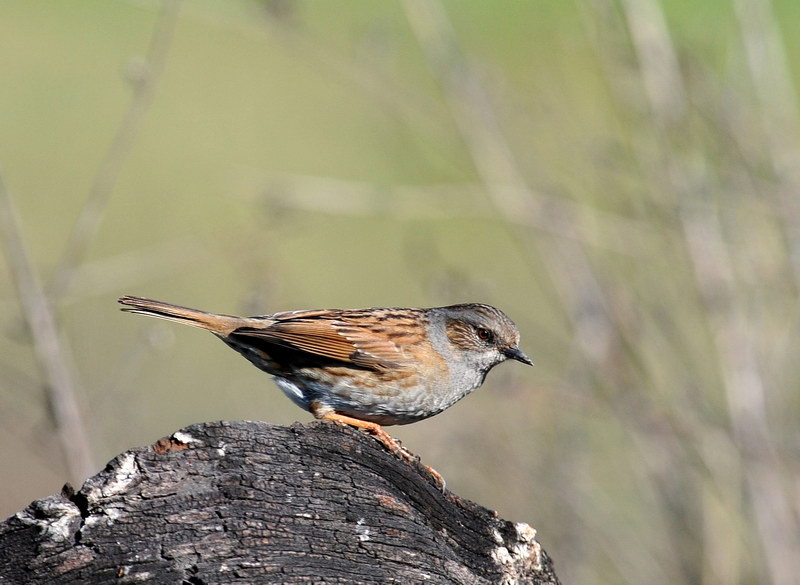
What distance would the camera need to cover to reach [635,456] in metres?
7.85

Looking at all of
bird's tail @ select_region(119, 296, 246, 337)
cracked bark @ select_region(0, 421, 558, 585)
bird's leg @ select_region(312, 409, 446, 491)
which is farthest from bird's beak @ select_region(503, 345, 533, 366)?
cracked bark @ select_region(0, 421, 558, 585)

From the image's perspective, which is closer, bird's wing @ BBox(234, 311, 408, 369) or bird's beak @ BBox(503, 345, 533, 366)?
bird's wing @ BBox(234, 311, 408, 369)

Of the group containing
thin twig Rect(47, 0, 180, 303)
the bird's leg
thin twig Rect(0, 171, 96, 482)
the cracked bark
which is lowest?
the cracked bark

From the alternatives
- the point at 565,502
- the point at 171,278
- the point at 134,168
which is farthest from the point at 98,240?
the point at 565,502

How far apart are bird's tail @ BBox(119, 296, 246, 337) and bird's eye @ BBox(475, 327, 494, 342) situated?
1243 mm

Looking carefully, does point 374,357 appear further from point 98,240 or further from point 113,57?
point 113,57

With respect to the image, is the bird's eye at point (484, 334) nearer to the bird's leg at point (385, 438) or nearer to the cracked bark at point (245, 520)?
the bird's leg at point (385, 438)

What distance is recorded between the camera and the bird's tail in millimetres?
5707

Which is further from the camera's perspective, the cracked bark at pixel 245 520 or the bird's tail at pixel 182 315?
the bird's tail at pixel 182 315

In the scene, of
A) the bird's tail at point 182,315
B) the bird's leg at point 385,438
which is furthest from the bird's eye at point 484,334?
the bird's tail at point 182,315

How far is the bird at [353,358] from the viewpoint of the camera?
19.6ft

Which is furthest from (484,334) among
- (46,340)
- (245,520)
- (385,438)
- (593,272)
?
(245,520)

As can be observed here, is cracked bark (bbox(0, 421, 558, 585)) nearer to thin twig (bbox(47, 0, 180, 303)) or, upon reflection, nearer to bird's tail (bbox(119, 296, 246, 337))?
bird's tail (bbox(119, 296, 246, 337))

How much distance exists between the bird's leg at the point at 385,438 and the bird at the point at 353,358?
0.01 meters
